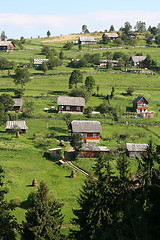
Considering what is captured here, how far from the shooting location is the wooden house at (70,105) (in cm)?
8488

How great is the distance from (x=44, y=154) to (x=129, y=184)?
90.9ft

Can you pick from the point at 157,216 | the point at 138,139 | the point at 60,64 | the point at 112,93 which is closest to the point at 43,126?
the point at 138,139

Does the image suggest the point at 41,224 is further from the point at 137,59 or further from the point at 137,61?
the point at 137,59

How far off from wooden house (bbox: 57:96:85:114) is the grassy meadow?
3290 millimetres

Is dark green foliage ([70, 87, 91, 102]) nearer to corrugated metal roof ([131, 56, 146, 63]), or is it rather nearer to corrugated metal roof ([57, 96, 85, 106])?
corrugated metal roof ([57, 96, 85, 106])

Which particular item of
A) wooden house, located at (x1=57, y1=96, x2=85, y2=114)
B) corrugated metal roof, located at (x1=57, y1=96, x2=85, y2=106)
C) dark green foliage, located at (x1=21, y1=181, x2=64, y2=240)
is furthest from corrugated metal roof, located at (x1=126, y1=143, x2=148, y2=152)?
dark green foliage, located at (x1=21, y1=181, x2=64, y2=240)

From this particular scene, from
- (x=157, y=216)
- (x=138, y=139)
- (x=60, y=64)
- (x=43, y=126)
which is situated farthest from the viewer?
(x=60, y=64)

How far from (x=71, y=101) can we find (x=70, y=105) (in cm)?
174

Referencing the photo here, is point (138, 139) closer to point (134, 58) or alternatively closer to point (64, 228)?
point (64, 228)

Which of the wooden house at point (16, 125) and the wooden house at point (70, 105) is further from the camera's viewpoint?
the wooden house at point (70, 105)

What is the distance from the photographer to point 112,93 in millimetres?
97250

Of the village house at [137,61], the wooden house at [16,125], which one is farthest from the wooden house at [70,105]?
the village house at [137,61]

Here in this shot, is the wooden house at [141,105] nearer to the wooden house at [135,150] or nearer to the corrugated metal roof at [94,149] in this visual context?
the wooden house at [135,150]

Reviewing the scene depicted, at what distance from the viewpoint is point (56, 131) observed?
226 feet
